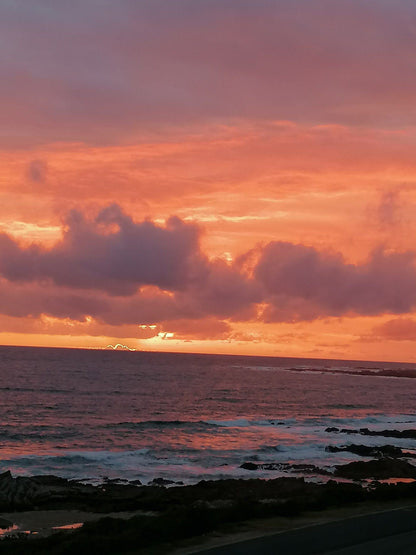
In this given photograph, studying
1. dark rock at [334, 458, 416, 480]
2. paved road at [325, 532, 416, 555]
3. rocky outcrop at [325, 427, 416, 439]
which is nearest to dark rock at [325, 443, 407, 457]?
dark rock at [334, 458, 416, 480]

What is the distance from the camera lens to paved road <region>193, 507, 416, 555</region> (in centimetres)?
1772

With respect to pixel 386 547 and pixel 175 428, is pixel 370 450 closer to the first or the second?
pixel 175 428

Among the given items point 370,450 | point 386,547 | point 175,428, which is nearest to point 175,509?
point 386,547

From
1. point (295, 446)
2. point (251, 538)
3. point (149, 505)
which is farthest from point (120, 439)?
point (251, 538)

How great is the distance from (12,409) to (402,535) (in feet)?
208

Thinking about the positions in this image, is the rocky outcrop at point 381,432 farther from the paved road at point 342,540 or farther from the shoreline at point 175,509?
the paved road at point 342,540

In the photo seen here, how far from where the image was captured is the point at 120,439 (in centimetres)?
5534

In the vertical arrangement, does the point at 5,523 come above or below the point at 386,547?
below

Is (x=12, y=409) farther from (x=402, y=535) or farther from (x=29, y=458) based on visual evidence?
(x=402, y=535)

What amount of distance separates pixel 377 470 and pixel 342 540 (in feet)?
71.5

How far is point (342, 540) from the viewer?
19031 millimetres

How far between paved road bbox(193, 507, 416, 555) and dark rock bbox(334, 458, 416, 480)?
53.2 feet

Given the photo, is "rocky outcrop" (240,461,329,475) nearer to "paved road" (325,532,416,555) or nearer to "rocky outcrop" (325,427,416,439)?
"paved road" (325,532,416,555)

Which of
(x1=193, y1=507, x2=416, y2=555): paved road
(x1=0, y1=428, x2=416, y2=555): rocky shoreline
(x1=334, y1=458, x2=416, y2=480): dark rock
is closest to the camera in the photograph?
(x1=193, y1=507, x2=416, y2=555): paved road
